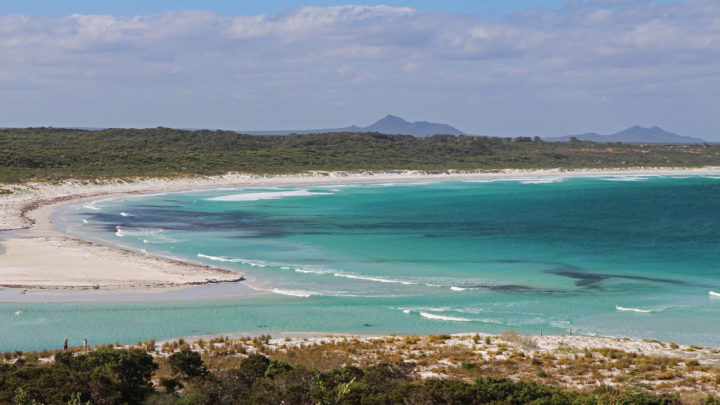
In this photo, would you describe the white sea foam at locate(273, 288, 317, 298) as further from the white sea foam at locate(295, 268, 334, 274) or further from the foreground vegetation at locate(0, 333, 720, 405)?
the foreground vegetation at locate(0, 333, 720, 405)

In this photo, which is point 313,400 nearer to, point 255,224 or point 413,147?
point 255,224

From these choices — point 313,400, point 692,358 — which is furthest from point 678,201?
point 313,400

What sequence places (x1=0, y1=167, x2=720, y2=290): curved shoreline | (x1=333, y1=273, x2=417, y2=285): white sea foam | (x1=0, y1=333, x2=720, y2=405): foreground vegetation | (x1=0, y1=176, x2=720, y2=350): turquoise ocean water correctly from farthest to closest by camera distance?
1. (x1=333, y1=273, x2=417, y2=285): white sea foam
2. (x1=0, y1=167, x2=720, y2=290): curved shoreline
3. (x1=0, y1=176, x2=720, y2=350): turquoise ocean water
4. (x1=0, y1=333, x2=720, y2=405): foreground vegetation

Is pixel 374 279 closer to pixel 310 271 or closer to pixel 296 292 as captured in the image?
pixel 310 271

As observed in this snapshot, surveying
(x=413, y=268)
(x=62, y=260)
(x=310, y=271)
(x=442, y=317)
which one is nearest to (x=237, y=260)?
(x=310, y=271)

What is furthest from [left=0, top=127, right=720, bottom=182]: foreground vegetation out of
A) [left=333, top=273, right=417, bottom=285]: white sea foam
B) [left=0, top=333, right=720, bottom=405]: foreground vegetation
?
[left=0, top=333, right=720, bottom=405]: foreground vegetation

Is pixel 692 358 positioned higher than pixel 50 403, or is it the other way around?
pixel 50 403
